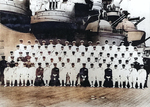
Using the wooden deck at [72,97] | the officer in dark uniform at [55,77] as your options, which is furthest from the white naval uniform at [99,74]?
the officer in dark uniform at [55,77]

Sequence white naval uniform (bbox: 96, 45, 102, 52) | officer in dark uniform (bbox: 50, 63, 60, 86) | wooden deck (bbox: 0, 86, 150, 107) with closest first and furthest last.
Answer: wooden deck (bbox: 0, 86, 150, 107)
officer in dark uniform (bbox: 50, 63, 60, 86)
white naval uniform (bbox: 96, 45, 102, 52)

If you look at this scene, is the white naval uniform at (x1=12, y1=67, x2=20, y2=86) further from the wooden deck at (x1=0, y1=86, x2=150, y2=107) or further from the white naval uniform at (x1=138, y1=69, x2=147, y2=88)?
the white naval uniform at (x1=138, y1=69, x2=147, y2=88)

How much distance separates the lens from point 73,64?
6.40 metres

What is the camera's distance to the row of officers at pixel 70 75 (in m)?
6.24

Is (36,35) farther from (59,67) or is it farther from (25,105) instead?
(25,105)

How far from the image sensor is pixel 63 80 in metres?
6.46

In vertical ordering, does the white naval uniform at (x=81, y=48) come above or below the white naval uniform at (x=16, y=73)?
above

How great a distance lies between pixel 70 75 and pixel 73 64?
0.43 metres

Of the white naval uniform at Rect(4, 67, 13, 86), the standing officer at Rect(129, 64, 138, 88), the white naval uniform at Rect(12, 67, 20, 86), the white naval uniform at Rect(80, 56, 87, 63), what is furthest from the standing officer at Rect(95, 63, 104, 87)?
the white naval uniform at Rect(4, 67, 13, 86)

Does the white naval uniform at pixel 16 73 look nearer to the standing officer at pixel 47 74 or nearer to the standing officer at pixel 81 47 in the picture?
the standing officer at pixel 47 74

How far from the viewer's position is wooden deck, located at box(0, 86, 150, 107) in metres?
4.65

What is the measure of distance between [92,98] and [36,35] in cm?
327

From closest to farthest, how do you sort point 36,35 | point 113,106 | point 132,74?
point 113,106 → point 132,74 → point 36,35

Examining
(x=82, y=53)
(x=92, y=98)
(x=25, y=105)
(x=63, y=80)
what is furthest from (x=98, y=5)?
(x=25, y=105)
